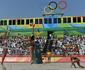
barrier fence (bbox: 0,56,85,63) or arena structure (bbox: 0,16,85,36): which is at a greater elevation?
arena structure (bbox: 0,16,85,36)

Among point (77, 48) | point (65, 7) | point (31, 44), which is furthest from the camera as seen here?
point (65, 7)

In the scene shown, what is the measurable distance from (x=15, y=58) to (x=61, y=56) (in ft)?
9.45

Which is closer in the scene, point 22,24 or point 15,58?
point 15,58

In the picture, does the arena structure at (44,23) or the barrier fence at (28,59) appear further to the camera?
the arena structure at (44,23)

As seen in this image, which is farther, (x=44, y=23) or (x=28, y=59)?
(x=44, y=23)

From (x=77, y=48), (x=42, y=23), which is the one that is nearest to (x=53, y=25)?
(x=42, y=23)

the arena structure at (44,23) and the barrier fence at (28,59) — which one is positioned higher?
the arena structure at (44,23)

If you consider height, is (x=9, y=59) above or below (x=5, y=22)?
below

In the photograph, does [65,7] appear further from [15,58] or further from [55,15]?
[15,58]

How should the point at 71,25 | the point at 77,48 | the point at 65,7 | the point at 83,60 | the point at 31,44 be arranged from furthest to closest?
1. the point at 65,7
2. the point at 71,25
3. the point at 77,48
4. the point at 83,60
5. the point at 31,44

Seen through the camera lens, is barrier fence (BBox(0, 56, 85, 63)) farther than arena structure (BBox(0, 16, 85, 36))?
No

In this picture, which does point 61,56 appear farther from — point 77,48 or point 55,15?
point 55,15

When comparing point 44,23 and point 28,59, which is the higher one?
point 44,23

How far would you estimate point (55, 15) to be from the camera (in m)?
70.1
